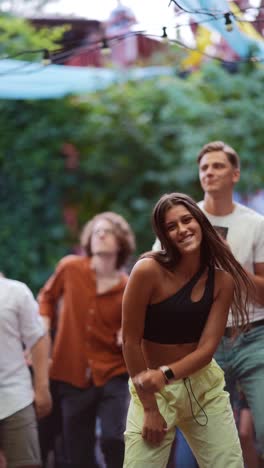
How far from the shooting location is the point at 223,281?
12.3ft

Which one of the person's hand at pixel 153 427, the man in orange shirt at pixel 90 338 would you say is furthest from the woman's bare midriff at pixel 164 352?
the man in orange shirt at pixel 90 338

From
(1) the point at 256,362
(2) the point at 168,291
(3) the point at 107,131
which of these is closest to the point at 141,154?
(3) the point at 107,131

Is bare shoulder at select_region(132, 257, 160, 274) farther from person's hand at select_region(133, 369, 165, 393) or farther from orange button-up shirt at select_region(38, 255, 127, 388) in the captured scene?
orange button-up shirt at select_region(38, 255, 127, 388)

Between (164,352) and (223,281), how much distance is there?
370 mm

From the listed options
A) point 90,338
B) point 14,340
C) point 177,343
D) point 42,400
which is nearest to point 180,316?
point 177,343

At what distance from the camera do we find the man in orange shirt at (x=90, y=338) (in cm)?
513

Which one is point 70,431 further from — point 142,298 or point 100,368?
point 142,298

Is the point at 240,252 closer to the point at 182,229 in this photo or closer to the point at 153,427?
the point at 182,229

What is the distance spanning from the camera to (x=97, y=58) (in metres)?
10.5

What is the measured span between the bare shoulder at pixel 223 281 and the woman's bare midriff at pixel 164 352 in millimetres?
250

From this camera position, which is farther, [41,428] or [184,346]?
[41,428]

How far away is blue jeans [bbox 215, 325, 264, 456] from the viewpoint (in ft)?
14.1

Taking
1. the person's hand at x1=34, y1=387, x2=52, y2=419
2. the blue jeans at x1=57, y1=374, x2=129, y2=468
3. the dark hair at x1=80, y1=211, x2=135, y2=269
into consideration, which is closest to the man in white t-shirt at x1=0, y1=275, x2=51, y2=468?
the person's hand at x1=34, y1=387, x2=52, y2=419

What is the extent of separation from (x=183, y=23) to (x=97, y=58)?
5.53 metres
